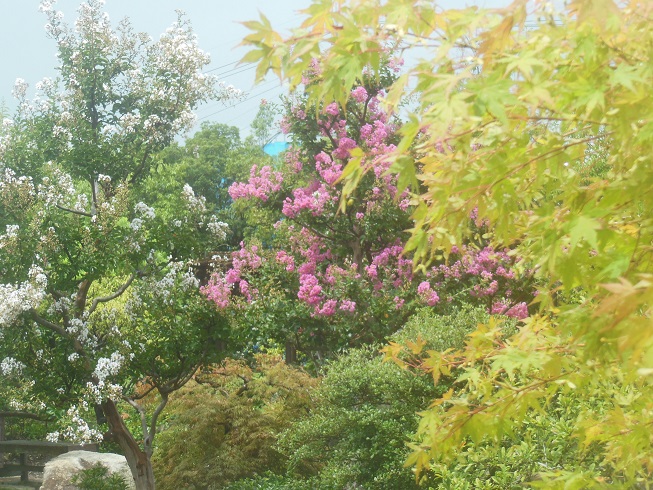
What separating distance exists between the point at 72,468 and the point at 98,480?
1.63 ft

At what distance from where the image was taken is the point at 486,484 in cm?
520

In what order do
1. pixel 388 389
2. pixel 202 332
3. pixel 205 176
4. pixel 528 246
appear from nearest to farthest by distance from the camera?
pixel 528 246 < pixel 388 389 < pixel 202 332 < pixel 205 176

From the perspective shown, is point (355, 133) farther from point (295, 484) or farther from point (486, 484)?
point (486, 484)

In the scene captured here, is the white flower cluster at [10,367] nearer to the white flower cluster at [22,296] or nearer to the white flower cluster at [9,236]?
the white flower cluster at [22,296]

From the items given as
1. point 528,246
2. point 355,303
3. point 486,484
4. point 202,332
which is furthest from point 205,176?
point 528,246

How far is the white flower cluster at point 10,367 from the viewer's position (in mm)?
8070

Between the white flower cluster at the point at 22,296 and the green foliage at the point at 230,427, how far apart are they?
2993mm

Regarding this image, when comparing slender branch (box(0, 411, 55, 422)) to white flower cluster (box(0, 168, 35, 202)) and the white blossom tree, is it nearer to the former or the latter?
the white blossom tree

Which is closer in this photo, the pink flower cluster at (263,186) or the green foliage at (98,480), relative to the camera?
the green foliage at (98,480)

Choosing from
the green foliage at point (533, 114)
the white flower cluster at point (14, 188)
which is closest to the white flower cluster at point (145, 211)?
the white flower cluster at point (14, 188)

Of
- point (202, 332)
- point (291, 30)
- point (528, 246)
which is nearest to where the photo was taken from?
point (291, 30)

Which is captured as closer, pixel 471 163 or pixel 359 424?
pixel 471 163

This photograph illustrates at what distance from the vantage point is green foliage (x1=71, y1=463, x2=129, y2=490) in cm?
1041

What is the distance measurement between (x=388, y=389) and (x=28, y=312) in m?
3.66
